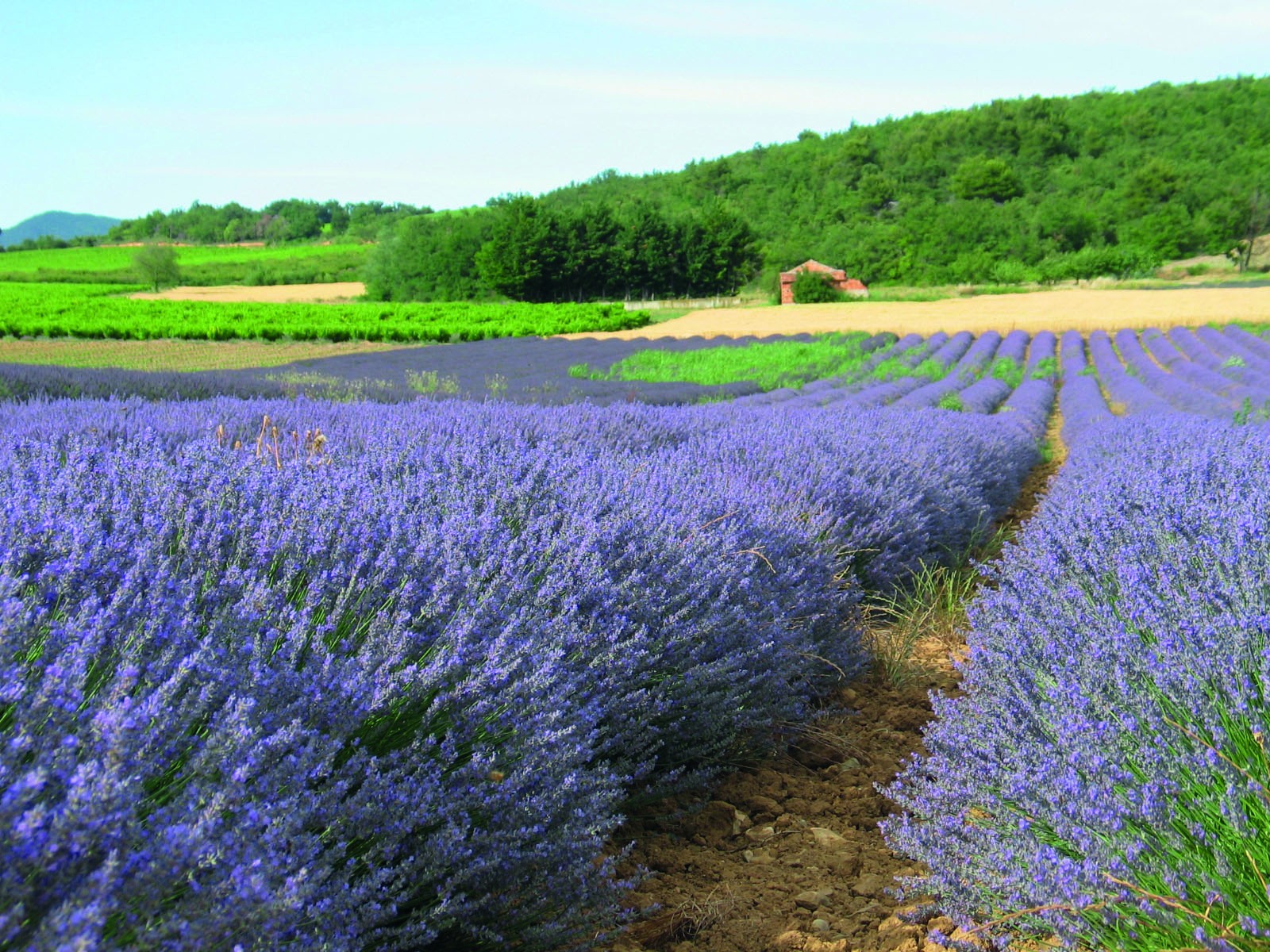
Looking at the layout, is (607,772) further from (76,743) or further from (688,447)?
(688,447)

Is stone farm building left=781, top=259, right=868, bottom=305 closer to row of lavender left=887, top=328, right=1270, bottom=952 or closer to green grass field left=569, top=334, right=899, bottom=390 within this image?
green grass field left=569, top=334, right=899, bottom=390

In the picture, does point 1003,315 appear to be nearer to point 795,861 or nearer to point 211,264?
point 795,861

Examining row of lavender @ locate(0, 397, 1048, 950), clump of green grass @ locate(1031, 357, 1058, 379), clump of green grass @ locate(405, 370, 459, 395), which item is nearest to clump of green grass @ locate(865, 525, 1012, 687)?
row of lavender @ locate(0, 397, 1048, 950)

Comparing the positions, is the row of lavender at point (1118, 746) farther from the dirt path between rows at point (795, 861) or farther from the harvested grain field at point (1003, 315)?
the harvested grain field at point (1003, 315)

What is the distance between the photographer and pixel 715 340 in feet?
87.8

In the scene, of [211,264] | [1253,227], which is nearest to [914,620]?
[1253,227]

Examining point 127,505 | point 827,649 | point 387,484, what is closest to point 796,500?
point 827,649

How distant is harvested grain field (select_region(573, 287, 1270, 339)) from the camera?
30.8 m

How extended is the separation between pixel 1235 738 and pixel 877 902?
3.04 feet

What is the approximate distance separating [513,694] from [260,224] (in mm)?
91366

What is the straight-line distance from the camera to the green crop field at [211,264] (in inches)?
2323

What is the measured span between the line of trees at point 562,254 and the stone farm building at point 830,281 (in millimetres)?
3456

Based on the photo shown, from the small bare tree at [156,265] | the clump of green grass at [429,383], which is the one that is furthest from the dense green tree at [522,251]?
the clump of green grass at [429,383]

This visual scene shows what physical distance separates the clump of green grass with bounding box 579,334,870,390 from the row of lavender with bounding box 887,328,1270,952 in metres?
12.4
